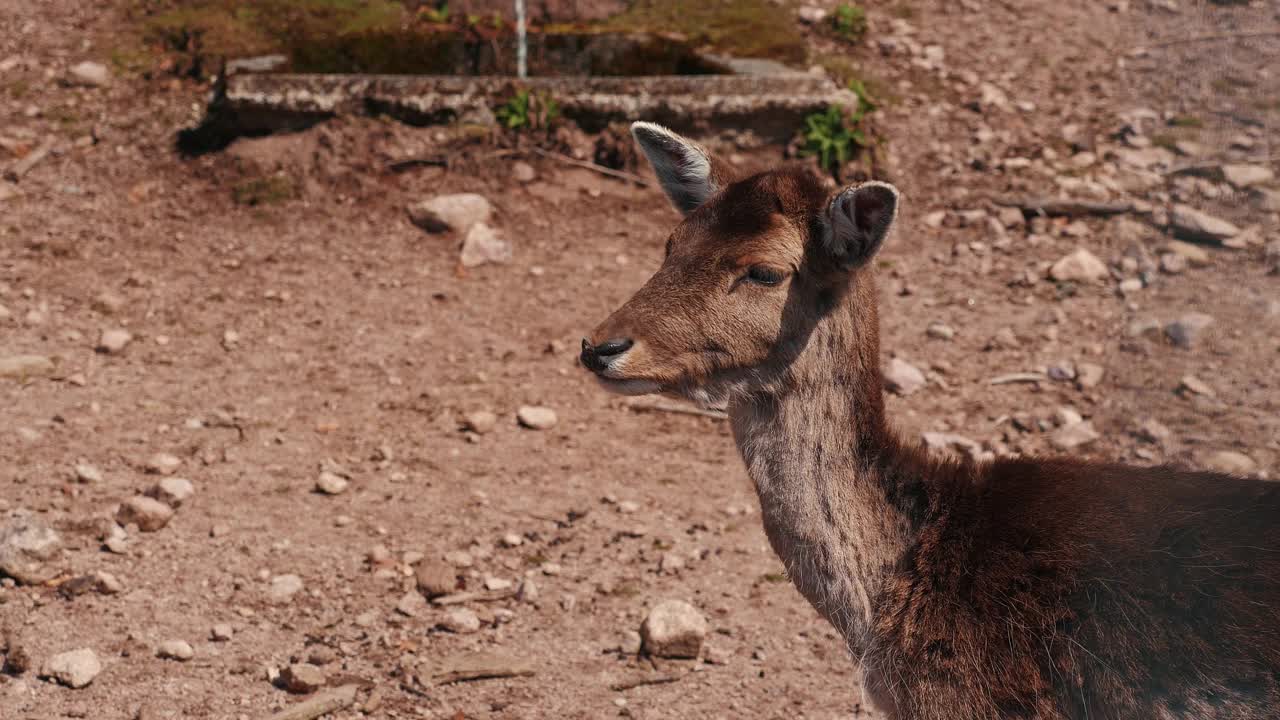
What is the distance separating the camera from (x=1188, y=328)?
653 cm

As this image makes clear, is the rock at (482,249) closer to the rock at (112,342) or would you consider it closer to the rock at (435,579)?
the rock at (112,342)

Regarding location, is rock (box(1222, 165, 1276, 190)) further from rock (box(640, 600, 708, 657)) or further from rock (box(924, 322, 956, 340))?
rock (box(640, 600, 708, 657))

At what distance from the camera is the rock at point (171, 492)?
17.3ft

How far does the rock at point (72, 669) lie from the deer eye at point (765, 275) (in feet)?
9.13

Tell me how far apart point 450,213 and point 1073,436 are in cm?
409

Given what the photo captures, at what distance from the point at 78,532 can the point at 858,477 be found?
3.37 metres

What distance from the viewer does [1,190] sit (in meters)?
7.85

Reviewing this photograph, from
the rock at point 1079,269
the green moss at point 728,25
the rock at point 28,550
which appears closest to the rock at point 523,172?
the green moss at point 728,25

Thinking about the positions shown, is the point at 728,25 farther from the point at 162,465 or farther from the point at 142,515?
the point at 142,515

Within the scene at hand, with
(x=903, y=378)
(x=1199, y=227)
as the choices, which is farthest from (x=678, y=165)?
(x=1199, y=227)

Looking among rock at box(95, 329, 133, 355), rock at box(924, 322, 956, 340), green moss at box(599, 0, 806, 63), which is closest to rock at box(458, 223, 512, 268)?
rock at box(95, 329, 133, 355)

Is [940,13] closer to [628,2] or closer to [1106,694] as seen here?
[628,2]

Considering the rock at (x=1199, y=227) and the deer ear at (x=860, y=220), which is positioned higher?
the deer ear at (x=860, y=220)

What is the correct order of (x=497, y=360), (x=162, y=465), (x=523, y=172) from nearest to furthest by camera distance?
(x=162, y=465), (x=497, y=360), (x=523, y=172)
